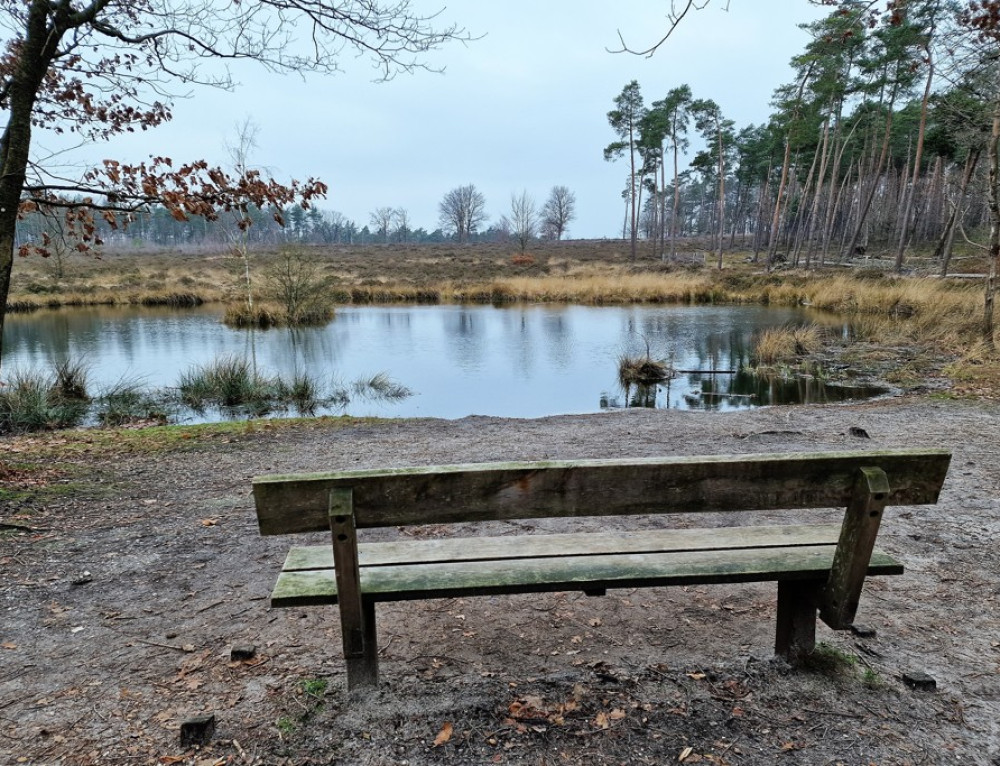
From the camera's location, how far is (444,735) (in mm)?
2082

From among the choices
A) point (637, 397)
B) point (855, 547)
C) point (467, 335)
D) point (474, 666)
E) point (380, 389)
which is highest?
point (855, 547)

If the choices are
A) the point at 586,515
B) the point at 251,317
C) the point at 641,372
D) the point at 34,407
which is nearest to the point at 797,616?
the point at 586,515

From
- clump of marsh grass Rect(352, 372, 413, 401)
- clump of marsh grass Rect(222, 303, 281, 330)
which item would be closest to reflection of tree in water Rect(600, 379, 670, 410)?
clump of marsh grass Rect(352, 372, 413, 401)

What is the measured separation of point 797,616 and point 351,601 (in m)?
1.69

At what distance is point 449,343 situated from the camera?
61.2 ft

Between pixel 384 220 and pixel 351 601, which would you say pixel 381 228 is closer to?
pixel 384 220

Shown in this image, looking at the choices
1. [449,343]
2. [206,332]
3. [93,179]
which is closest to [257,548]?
[93,179]

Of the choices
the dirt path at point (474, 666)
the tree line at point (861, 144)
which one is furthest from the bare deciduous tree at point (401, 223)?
the dirt path at point (474, 666)

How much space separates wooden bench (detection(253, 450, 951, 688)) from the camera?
1.93m

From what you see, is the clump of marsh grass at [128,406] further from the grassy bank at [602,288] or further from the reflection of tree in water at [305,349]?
the grassy bank at [602,288]

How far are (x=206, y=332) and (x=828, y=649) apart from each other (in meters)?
20.6

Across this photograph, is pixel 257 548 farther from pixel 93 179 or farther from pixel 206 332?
pixel 206 332

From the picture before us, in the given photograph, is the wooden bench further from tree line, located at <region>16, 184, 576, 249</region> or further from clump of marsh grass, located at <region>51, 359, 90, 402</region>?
tree line, located at <region>16, 184, 576, 249</region>

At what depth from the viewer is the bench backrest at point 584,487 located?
1.92 m
